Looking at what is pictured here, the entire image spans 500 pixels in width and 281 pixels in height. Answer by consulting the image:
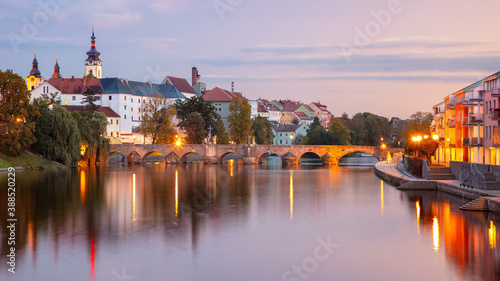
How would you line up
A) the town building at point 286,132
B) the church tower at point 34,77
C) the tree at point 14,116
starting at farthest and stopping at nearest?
the church tower at point 34,77
the town building at point 286,132
the tree at point 14,116

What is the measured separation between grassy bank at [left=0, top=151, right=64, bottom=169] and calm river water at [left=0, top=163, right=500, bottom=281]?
16.4 metres

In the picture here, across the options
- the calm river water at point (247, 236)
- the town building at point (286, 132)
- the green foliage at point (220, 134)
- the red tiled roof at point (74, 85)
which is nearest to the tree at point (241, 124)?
the green foliage at point (220, 134)

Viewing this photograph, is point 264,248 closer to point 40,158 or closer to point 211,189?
point 211,189

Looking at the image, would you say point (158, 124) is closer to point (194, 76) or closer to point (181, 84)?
point (181, 84)

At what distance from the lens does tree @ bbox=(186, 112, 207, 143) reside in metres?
86.6

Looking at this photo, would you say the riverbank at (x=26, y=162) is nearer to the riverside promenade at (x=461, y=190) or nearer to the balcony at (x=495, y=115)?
the riverside promenade at (x=461, y=190)

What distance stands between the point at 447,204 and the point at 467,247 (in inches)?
393

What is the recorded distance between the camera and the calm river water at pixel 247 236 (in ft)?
60.7

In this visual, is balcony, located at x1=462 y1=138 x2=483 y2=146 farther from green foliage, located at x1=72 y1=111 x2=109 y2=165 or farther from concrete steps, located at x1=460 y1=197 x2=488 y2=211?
green foliage, located at x1=72 y1=111 x2=109 y2=165

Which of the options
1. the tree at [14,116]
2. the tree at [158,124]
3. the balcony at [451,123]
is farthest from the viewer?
the tree at [158,124]

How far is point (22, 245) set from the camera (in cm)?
2198

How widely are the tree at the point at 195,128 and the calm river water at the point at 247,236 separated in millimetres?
44969

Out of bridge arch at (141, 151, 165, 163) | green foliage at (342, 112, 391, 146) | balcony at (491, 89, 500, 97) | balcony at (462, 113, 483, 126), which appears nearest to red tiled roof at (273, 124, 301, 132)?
green foliage at (342, 112, 391, 146)

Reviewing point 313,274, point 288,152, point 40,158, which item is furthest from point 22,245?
point 288,152
